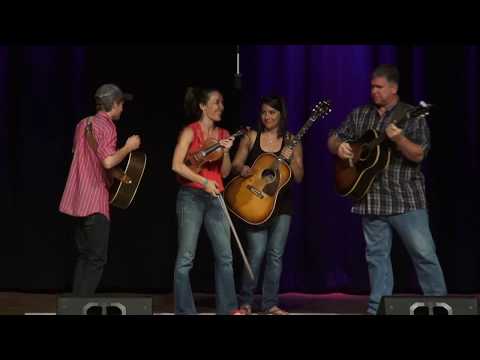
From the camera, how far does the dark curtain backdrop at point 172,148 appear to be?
298 inches

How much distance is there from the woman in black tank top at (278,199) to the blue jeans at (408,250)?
26.2 inches

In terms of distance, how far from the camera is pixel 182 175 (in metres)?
5.85

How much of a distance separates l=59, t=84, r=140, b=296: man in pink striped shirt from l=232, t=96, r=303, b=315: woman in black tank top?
0.99 metres

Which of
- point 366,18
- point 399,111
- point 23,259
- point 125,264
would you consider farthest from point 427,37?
point 23,259

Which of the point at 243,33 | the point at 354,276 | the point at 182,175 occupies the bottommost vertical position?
the point at 354,276

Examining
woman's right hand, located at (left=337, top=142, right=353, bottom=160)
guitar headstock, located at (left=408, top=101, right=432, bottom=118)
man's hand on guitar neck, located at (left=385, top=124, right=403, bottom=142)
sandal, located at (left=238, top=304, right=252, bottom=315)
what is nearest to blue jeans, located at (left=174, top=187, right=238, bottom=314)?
sandal, located at (left=238, top=304, right=252, bottom=315)

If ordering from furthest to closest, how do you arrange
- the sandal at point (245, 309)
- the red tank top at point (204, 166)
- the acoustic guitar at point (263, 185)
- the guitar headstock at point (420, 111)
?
the sandal at point (245, 309)
the acoustic guitar at point (263, 185)
the red tank top at point (204, 166)
the guitar headstock at point (420, 111)

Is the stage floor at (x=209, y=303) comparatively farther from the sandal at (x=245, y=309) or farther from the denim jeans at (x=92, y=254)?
the denim jeans at (x=92, y=254)

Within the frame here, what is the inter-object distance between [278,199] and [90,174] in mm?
1386

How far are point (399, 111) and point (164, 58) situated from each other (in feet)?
8.98

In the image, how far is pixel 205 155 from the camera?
5906 mm

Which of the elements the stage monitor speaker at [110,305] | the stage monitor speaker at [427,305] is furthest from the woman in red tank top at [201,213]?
the stage monitor speaker at [427,305]
